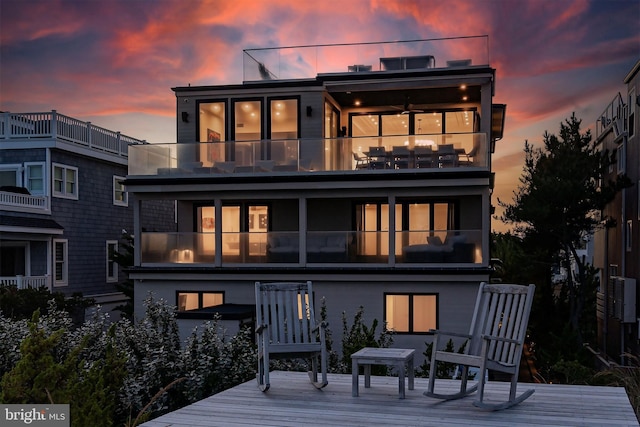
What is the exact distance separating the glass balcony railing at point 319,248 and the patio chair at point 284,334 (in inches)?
414

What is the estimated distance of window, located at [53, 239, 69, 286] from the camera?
24094 mm

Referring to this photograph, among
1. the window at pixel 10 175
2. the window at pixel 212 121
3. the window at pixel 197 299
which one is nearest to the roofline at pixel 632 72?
the window at pixel 212 121

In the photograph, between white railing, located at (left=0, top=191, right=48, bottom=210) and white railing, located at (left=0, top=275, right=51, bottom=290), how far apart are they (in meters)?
2.48

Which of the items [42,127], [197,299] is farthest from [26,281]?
[197,299]

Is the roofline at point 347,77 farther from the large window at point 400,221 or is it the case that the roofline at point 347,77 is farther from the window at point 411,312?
the window at point 411,312

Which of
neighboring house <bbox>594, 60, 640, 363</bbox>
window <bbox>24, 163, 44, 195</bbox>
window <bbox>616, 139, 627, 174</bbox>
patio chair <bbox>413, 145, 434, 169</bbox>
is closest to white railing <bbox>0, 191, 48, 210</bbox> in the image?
window <bbox>24, 163, 44, 195</bbox>

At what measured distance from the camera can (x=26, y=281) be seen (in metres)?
22.3

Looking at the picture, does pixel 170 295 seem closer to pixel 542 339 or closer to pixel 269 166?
pixel 269 166

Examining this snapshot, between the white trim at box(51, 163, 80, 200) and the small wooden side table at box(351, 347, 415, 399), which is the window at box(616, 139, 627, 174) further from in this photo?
the white trim at box(51, 163, 80, 200)

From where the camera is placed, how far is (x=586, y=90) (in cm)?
2717

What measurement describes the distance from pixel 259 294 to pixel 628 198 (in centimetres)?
1856

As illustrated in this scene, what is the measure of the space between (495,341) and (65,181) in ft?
68.3

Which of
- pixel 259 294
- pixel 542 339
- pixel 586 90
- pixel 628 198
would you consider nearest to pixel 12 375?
pixel 259 294

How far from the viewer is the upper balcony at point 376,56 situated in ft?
67.3
